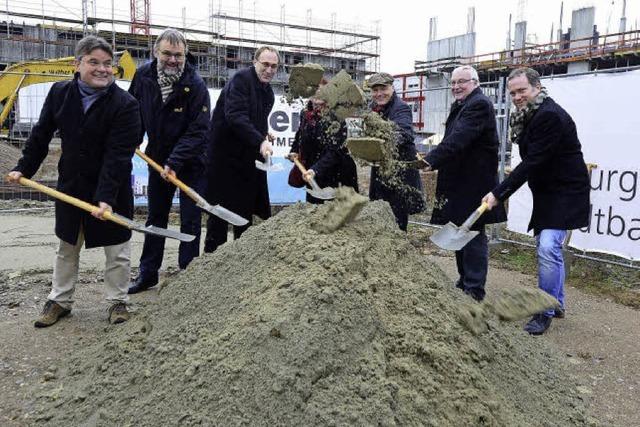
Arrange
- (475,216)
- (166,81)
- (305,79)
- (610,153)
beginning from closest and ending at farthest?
(475,216)
(166,81)
(305,79)
(610,153)

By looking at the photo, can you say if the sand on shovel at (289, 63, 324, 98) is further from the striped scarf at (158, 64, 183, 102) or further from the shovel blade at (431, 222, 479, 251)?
the shovel blade at (431, 222, 479, 251)

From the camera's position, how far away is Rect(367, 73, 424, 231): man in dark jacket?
442cm

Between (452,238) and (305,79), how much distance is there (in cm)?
190

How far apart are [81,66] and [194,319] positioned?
187cm

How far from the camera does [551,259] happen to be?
13.4 feet

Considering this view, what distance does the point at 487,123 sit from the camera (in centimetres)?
426

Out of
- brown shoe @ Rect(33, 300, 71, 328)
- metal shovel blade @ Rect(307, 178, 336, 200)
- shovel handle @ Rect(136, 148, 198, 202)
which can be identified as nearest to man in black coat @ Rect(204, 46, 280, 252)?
shovel handle @ Rect(136, 148, 198, 202)

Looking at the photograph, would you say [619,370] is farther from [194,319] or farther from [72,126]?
[72,126]

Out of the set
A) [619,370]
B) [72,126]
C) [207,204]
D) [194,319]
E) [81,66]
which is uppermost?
[81,66]

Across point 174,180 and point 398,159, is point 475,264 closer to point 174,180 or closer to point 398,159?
point 398,159

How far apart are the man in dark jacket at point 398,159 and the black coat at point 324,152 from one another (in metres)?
0.25

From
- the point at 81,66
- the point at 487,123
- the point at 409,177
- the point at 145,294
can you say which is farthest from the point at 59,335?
the point at 487,123

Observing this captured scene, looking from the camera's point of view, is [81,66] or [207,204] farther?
[207,204]

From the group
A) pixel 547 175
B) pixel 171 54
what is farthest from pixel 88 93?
pixel 547 175
